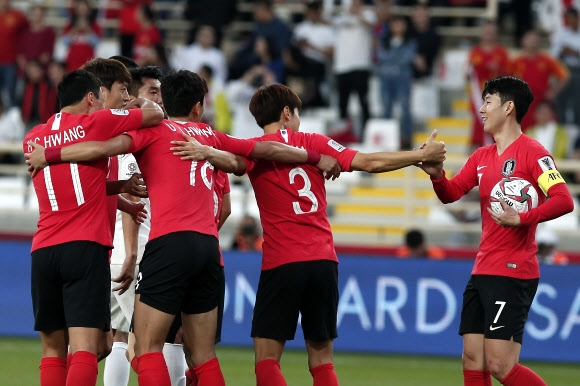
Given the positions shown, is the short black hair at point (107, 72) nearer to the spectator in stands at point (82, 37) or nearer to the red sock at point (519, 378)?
the red sock at point (519, 378)

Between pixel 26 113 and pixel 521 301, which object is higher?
pixel 26 113

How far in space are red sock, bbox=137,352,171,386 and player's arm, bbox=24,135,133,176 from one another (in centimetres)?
129

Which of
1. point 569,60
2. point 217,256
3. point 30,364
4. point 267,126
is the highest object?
point 569,60

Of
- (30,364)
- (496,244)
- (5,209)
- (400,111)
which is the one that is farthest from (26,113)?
(496,244)

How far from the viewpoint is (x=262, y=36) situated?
1866 centimetres

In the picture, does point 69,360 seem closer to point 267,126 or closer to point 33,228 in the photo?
point 267,126

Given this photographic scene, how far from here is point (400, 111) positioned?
18062 millimetres

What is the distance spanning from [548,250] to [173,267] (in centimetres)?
793

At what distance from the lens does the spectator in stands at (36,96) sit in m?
18.5

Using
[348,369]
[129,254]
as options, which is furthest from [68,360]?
[348,369]

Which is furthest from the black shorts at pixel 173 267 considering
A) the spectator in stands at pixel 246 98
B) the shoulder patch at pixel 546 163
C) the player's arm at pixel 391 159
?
the spectator in stands at pixel 246 98

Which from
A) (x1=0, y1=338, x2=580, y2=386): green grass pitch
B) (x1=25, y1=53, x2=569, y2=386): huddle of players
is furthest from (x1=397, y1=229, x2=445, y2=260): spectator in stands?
(x1=25, y1=53, x2=569, y2=386): huddle of players

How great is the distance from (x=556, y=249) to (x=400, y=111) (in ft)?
10.6

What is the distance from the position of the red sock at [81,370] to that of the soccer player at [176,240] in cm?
30
